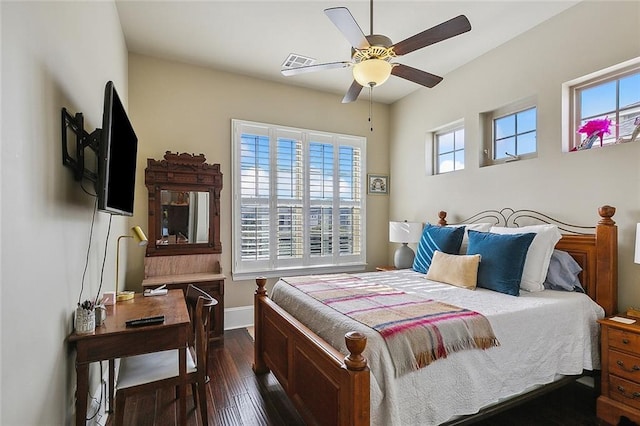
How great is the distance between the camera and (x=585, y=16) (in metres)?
2.64

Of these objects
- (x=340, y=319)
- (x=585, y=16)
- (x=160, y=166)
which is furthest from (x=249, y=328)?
(x=585, y=16)

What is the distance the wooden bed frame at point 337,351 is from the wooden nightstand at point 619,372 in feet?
1.09

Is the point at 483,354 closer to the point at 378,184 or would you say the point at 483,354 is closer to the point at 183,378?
the point at 183,378

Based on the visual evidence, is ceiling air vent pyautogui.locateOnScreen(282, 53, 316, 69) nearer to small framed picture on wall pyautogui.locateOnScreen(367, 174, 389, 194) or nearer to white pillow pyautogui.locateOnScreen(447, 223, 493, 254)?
small framed picture on wall pyautogui.locateOnScreen(367, 174, 389, 194)

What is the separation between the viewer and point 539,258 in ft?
8.30

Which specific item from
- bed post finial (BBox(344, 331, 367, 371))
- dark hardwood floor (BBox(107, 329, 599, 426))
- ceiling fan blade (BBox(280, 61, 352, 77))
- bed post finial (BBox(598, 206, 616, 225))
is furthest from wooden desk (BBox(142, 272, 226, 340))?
bed post finial (BBox(598, 206, 616, 225))

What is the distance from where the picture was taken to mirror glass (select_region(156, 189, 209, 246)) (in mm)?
3645

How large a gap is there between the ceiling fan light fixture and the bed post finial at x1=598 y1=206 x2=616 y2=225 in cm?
187

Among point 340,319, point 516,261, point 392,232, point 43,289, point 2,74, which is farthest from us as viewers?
point 392,232

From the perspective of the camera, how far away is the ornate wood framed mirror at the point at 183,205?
3580 mm

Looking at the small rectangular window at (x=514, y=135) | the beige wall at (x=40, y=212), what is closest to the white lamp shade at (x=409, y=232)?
the small rectangular window at (x=514, y=135)

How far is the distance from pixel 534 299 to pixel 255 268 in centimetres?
296

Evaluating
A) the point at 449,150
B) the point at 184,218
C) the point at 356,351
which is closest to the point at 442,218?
the point at 449,150

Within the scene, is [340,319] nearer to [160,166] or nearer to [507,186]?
[507,186]
